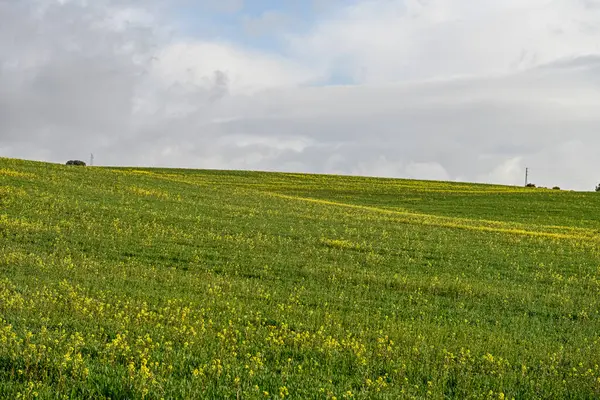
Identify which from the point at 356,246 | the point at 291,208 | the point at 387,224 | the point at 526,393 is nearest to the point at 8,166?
the point at 291,208

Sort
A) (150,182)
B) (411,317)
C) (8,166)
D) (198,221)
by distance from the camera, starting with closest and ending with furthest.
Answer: (411,317) → (198,221) → (8,166) → (150,182)

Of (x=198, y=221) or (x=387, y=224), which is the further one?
(x=387, y=224)

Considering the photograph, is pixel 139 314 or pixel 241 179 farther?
pixel 241 179

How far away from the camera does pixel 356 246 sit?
3041cm

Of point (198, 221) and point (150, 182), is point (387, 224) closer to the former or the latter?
point (198, 221)

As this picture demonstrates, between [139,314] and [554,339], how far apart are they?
9845 mm

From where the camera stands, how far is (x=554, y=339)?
15844 millimetres

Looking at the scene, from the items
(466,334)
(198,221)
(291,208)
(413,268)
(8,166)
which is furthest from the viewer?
(8,166)

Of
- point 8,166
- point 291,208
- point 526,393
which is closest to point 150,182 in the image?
point 8,166

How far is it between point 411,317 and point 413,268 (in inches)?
366

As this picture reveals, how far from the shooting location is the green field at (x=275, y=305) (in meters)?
10.0

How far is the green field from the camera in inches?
395

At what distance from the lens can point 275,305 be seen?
16.6 metres

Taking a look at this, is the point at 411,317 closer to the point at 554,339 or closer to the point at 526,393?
the point at 554,339
